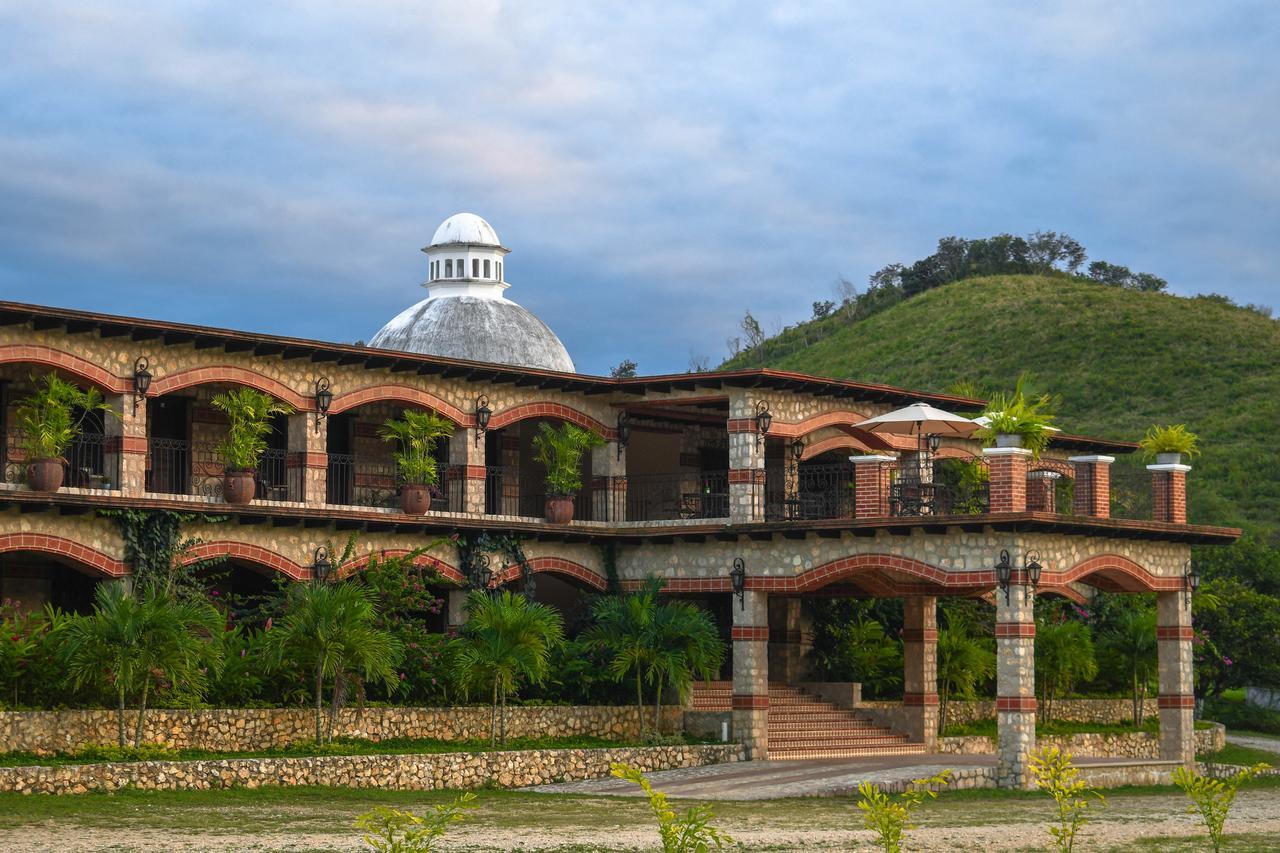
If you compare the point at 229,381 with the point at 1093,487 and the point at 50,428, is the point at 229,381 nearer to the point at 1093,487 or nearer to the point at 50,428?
the point at 50,428

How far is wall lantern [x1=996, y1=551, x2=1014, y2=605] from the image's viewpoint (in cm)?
2933

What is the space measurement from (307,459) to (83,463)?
3.62 m

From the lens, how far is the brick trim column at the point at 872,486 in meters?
31.2

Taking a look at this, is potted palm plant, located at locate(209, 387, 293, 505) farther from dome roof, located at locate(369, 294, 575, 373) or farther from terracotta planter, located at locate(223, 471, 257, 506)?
dome roof, located at locate(369, 294, 575, 373)

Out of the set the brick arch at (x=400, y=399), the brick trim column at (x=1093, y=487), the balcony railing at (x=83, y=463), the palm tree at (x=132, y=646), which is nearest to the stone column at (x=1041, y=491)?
the brick trim column at (x=1093, y=487)

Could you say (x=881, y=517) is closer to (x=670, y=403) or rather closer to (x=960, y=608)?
(x=670, y=403)

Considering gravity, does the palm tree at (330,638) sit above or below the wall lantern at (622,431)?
below

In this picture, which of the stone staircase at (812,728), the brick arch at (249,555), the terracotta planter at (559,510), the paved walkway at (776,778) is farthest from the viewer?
the terracotta planter at (559,510)

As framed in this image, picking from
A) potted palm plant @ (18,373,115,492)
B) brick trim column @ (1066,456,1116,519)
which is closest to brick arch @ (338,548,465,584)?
potted palm plant @ (18,373,115,492)

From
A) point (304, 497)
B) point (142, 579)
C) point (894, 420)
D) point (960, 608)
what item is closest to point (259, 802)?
point (142, 579)

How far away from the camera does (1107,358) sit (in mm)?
74562

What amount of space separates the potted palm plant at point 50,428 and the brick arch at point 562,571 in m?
8.22

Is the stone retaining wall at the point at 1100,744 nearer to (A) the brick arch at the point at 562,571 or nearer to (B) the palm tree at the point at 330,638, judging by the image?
(A) the brick arch at the point at 562,571

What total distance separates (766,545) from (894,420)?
10.4ft
